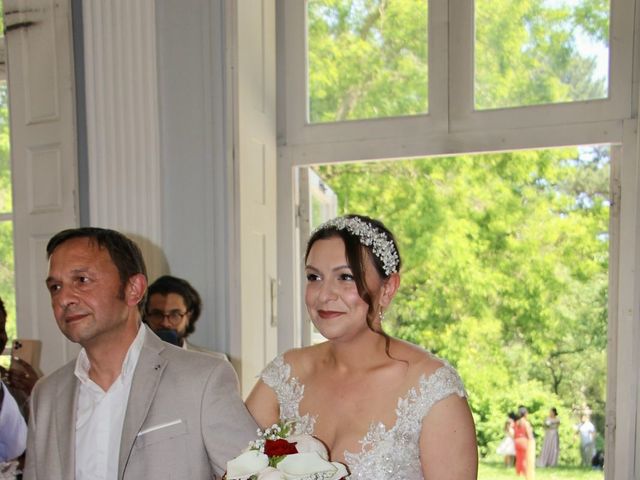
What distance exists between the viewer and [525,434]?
731cm

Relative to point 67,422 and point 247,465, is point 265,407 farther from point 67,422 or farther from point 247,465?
point 247,465

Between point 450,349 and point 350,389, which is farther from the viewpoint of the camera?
point 450,349

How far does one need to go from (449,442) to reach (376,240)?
2.25 ft

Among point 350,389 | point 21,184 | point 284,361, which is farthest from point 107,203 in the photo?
point 350,389

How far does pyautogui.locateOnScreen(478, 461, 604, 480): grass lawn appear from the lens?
696 cm

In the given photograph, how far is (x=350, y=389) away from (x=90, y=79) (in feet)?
8.03

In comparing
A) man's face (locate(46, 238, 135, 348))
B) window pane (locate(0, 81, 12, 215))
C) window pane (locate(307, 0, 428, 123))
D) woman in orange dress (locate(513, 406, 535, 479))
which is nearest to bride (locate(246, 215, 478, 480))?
man's face (locate(46, 238, 135, 348))

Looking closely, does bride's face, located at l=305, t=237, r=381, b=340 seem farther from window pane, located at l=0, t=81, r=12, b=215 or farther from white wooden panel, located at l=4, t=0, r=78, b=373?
window pane, located at l=0, t=81, r=12, b=215

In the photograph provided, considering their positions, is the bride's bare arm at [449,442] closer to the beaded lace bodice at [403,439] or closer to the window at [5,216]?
the beaded lace bodice at [403,439]

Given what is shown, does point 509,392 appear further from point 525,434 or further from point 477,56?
point 477,56

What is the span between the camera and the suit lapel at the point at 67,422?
1.85 metres

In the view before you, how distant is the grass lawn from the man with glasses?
5.08 m

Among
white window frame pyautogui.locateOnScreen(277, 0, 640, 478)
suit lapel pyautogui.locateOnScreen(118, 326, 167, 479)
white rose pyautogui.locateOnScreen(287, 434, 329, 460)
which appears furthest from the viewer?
white window frame pyautogui.locateOnScreen(277, 0, 640, 478)

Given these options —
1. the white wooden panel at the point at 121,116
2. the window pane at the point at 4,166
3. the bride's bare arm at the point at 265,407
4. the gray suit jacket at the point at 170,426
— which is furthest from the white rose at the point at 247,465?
the window pane at the point at 4,166
